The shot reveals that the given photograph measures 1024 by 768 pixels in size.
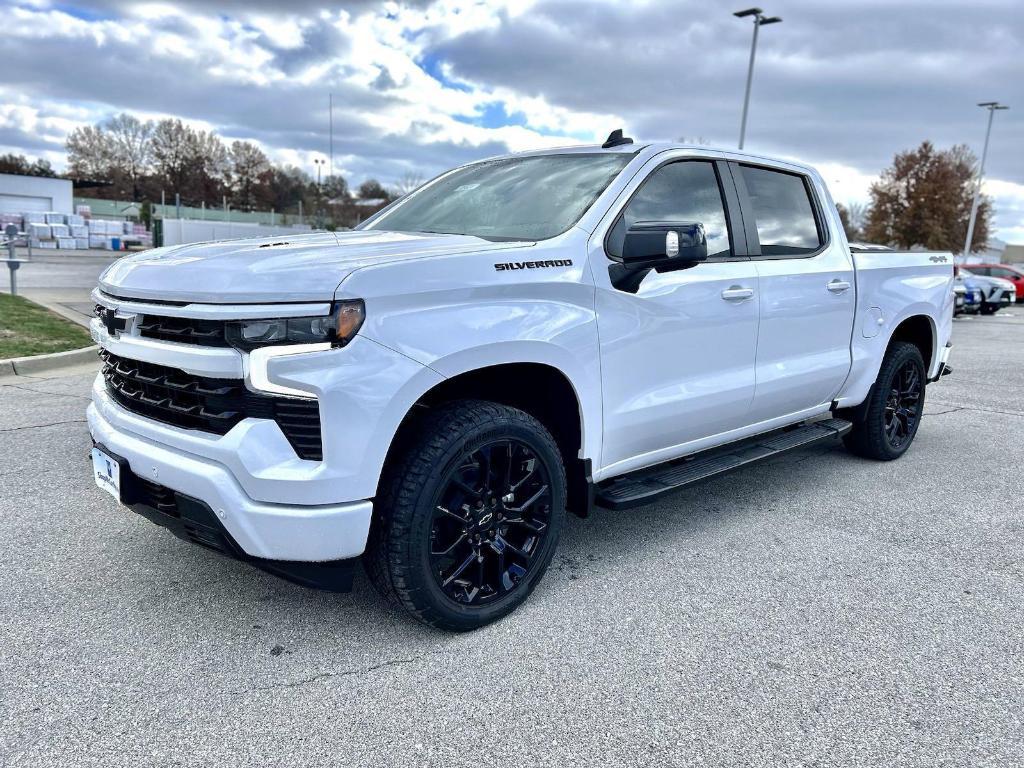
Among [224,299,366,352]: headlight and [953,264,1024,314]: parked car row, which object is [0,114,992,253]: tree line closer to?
[953,264,1024,314]: parked car row

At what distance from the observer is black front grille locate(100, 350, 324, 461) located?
2457mm

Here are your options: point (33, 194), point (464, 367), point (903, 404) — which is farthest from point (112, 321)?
point (33, 194)

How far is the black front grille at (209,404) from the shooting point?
2457mm

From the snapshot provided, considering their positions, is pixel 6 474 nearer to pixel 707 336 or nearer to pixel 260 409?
pixel 260 409

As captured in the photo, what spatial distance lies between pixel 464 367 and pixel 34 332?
8.32 m

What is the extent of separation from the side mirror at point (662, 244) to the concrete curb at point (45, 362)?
22.3 feet

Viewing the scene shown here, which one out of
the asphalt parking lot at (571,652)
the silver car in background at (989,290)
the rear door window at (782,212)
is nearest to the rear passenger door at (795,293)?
the rear door window at (782,212)

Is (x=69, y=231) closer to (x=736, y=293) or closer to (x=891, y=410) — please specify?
(x=891, y=410)

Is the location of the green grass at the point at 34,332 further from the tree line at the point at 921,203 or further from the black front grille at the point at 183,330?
the tree line at the point at 921,203

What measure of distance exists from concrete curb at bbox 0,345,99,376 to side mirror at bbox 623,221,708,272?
22.3ft

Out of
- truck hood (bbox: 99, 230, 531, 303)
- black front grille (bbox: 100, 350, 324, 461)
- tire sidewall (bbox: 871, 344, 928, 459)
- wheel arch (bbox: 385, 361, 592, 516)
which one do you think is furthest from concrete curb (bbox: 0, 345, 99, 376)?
tire sidewall (bbox: 871, 344, 928, 459)

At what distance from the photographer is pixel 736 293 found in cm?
374

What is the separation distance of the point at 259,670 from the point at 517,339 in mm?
1457

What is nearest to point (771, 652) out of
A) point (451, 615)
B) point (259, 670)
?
point (451, 615)
